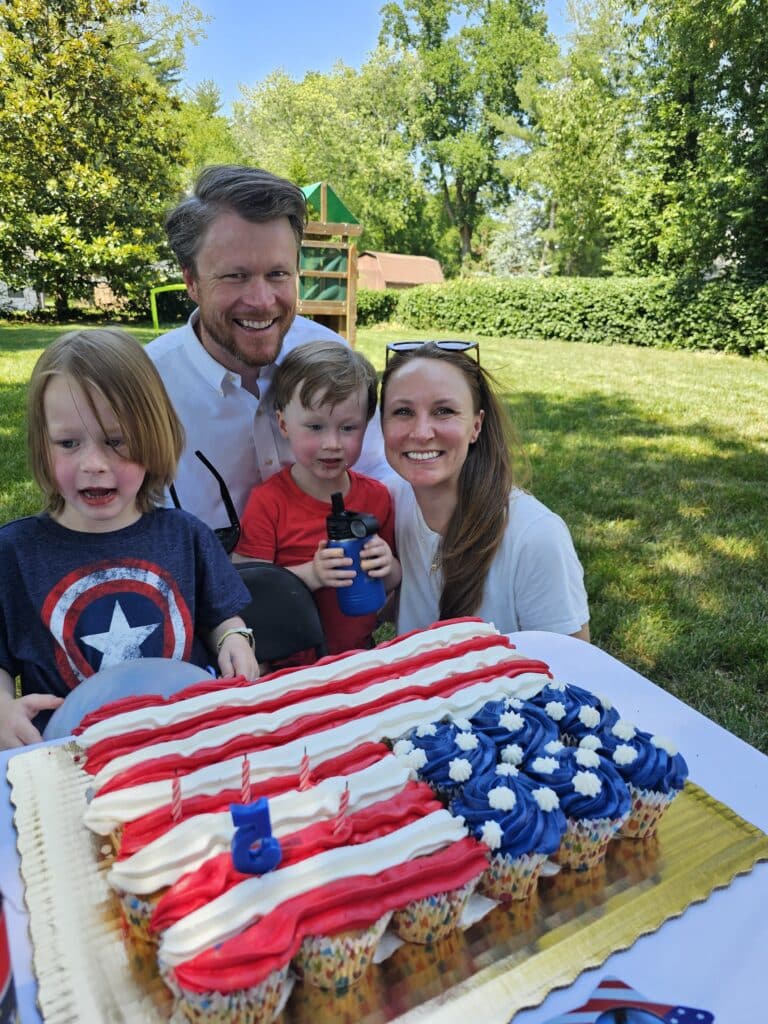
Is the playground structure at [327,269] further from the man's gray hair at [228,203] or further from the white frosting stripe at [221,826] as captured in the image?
the white frosting stripe at [221,826]

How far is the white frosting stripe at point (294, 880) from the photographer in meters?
0.85

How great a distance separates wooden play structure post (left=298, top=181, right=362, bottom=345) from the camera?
10977 millimetres

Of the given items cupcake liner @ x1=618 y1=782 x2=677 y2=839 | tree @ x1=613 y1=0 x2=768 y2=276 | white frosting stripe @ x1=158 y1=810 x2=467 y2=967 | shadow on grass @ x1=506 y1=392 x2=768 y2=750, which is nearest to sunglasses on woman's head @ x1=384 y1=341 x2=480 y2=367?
shadow on grass @ x1=506 y1=392 x2=768 y2=750

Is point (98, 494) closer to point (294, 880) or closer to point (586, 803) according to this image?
point (294, 880)

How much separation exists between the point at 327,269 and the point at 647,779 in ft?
36.3

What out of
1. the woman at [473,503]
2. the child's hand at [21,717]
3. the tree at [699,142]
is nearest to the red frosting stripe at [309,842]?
the child's hand at [21,717]

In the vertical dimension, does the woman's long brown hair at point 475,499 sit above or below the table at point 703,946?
above

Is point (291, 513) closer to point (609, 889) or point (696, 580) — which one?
point (609, 889)

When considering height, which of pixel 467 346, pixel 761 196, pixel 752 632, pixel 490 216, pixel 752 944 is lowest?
pixel 752 632

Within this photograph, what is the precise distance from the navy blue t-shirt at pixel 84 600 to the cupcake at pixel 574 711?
1.07 m

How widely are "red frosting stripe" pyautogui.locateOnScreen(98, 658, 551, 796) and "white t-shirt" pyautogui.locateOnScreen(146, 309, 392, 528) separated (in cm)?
156

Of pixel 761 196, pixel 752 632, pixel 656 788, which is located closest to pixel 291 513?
pixel 656 788

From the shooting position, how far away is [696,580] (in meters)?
4.27

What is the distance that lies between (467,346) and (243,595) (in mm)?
1068
